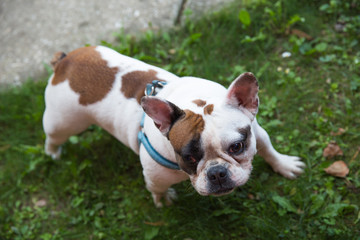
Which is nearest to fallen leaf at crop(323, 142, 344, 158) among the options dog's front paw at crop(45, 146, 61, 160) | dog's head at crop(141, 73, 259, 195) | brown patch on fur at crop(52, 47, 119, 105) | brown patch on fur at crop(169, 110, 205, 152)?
dog's head at crop(141, 73, 259, 195)

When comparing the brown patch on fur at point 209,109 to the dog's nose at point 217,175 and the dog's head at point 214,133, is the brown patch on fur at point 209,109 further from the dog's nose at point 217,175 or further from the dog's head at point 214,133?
the dog's nose at point 217,175

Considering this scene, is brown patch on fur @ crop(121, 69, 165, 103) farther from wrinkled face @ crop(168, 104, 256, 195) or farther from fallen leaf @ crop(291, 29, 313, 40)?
fallen leaf @ crop(291, 29, 313, 40)

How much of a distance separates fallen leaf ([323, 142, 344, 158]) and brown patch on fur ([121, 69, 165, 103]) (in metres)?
1.75

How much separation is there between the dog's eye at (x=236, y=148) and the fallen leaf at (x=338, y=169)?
1.33 m

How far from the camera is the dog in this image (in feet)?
8.03

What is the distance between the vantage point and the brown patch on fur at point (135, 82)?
3.13m

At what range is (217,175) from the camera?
2455 mm

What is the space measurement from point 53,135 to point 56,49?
187 cm

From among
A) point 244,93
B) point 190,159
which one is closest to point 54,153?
point 190,159

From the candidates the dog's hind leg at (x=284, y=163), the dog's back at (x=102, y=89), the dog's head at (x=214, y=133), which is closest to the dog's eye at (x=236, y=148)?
the dog's head at (x=214, y=133)

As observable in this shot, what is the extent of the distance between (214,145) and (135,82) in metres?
1.05

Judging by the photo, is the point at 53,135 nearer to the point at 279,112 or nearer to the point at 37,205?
the point at 37,205

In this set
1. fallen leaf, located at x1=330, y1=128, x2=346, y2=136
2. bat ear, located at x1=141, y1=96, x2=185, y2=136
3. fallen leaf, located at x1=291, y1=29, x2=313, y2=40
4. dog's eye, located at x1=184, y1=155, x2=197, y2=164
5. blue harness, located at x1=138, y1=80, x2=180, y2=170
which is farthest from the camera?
fallen leaf, located at x1=291, y1=29, x2=313, y2=40

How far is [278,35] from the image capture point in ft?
15.3
